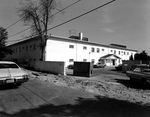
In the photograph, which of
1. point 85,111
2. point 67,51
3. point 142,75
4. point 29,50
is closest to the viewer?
point 85,111

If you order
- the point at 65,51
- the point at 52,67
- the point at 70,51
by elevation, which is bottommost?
the point at 52,67

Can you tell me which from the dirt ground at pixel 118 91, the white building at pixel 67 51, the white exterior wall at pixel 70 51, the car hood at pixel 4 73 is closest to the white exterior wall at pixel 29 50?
the white building at pixel 67 51

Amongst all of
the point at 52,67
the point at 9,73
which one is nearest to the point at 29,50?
the point at 52,67

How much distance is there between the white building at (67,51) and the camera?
2917cm

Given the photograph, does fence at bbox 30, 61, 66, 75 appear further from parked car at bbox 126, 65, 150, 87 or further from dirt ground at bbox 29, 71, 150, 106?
parked car at bbox 126, 65, 150, 87

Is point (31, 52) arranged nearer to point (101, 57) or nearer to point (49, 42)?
point (49, 42)

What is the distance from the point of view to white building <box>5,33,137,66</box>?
29172mm

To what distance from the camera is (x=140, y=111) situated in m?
4.36

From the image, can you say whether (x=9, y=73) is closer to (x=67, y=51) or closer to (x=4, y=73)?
(x=4, y=73)

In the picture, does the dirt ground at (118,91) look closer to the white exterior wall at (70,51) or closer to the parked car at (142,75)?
the parked car at (142,75)

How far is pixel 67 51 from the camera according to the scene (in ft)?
103

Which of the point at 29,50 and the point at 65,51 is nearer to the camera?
the point at 65,51

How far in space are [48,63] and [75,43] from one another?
16.2 m

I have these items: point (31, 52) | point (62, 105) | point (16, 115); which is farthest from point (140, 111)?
point (31, 52)
